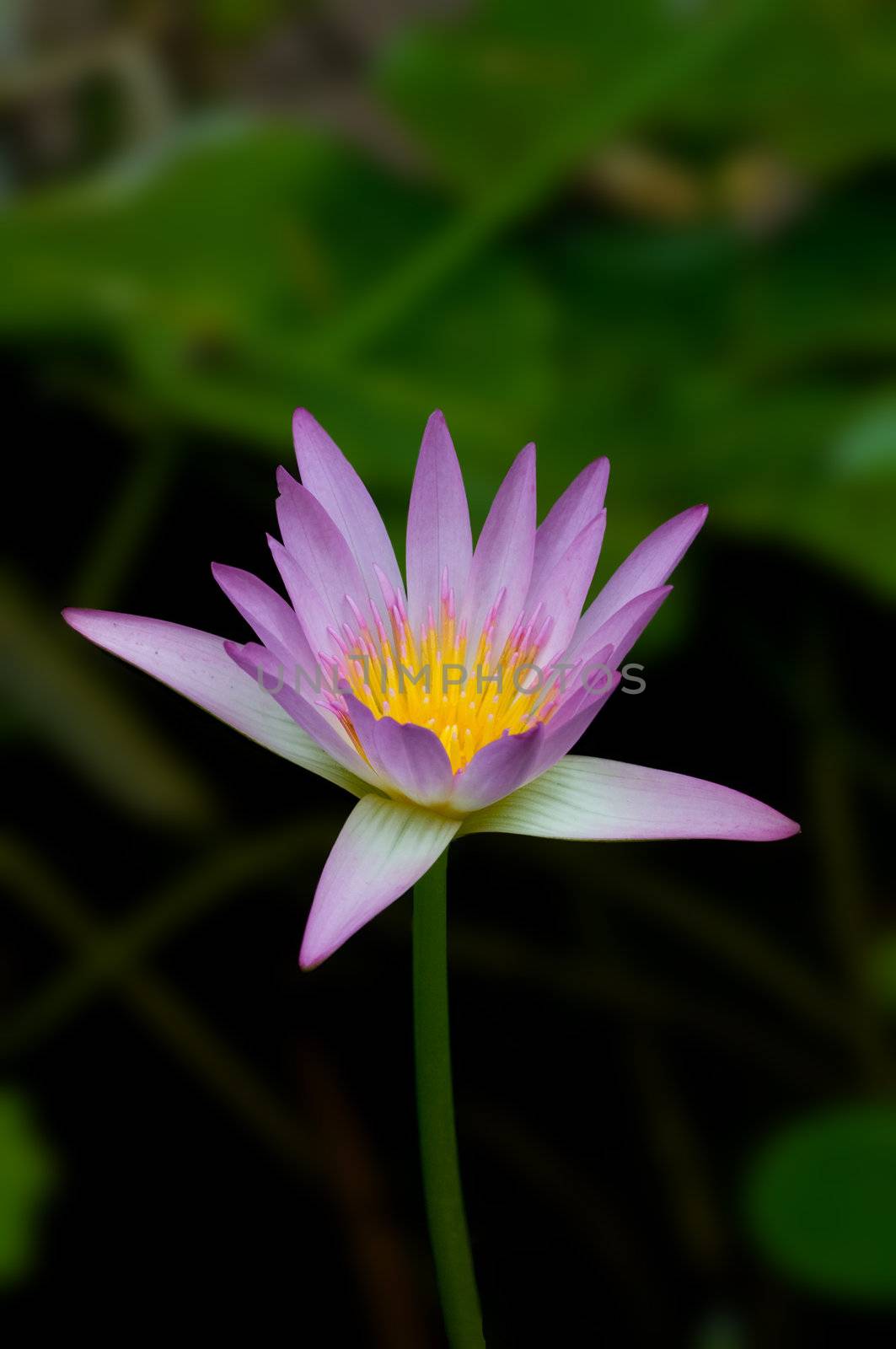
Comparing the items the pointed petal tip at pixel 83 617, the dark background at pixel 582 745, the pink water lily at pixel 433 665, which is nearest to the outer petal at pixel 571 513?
the pink water lily at pixel 433 665

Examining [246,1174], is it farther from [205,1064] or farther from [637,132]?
[637,132]

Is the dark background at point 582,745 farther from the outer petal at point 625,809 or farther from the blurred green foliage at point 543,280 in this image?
the outer petal at point 625,809

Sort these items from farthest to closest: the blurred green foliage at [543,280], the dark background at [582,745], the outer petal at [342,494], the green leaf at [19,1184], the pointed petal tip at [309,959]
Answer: the blurred green foliage at [543,280] < the dark background at [582,745] < the green leaf at [19,1184] < the outer petal at [342,494] < the pointed petal tip at [309,959]

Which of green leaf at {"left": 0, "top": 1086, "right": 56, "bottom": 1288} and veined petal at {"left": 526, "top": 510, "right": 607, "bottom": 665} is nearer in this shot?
veined petal at {"left": 526, "top": 510, "right": 607, "bottom": 665}

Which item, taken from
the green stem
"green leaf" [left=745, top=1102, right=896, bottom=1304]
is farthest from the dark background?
the green stem

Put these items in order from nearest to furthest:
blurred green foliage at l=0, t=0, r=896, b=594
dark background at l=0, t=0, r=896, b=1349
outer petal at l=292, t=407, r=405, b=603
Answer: outer petal at l=292, t=407, r=405, b=603 < dark background at l=0, t=0, r=896, b=1349 < blurred green foliage at l=0, t=0, r=896, b=594

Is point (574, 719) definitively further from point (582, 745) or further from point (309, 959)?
point (582, 745)

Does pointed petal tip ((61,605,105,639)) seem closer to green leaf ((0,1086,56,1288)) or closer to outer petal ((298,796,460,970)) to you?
outer petal ((298,796,460,970))

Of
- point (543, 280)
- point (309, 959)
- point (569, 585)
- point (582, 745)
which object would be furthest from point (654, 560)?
point (543, 280)
